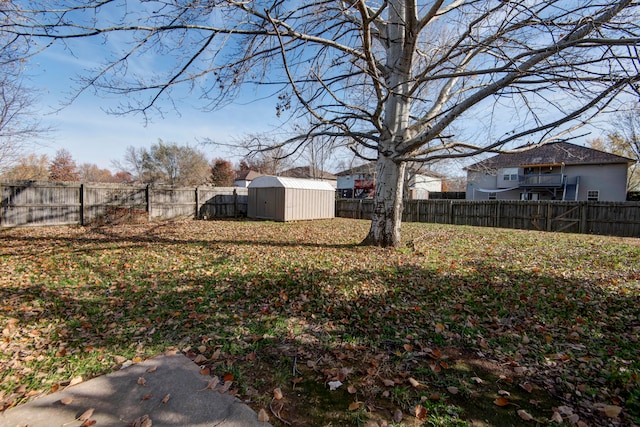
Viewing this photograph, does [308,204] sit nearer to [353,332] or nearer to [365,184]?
[353,332]

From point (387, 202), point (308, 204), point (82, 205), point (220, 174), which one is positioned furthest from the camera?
point (220, 174)

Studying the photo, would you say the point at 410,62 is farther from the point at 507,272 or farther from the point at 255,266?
the point at 255,266

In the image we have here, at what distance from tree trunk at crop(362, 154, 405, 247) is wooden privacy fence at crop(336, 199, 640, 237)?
8707 millimetres

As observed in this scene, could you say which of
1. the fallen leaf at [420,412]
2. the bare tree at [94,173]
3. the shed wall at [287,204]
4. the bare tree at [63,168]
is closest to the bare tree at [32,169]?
the bare tree at [63,168]

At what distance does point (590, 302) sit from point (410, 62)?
6056 mm

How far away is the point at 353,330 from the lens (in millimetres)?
3486

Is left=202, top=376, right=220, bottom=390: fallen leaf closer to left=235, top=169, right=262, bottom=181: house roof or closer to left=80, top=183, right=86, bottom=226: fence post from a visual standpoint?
left=80, top=183, right=86, bottom=226: fence post

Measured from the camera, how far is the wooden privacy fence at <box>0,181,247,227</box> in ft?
36.1

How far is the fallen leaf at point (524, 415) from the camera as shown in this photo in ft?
6.84

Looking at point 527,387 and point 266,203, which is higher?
point 266,203

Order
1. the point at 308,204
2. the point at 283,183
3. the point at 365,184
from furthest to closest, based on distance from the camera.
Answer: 1. the point at 365,184
2. the point at 308,204
3. the point at 283,183

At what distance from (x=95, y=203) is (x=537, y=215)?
2177cm

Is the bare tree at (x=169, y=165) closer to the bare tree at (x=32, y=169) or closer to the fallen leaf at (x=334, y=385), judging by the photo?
the bare tree at (x=32, y=169)

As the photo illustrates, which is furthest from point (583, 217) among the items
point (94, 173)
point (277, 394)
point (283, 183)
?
point (94, 173)
